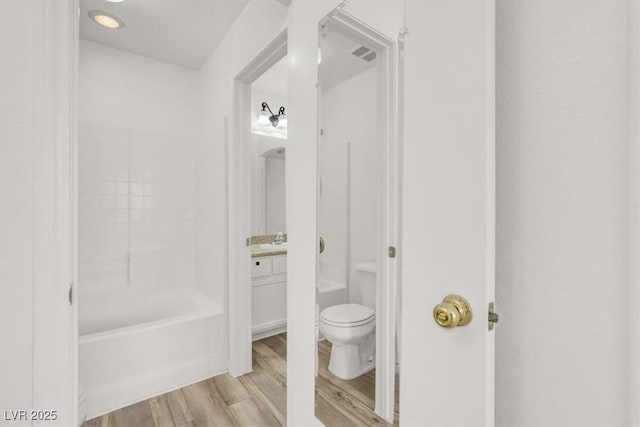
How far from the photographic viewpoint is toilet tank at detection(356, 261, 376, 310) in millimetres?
999

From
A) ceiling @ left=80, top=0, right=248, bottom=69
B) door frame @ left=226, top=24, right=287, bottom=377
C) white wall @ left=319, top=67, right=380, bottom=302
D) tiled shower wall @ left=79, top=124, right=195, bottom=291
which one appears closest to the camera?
white wall @ left=319, top=67, right=380, bottom=302

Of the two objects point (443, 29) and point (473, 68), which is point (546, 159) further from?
point (443, 29)

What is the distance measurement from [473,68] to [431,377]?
0.62 m

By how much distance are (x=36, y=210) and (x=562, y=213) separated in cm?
138

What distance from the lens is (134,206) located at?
271 centimetres

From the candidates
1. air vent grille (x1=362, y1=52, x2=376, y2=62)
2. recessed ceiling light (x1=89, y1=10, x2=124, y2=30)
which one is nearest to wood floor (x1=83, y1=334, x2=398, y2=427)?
air vent grille (x1=362, y1=52, x2=376, y2=62)

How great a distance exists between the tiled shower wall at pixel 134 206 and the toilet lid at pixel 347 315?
219cm

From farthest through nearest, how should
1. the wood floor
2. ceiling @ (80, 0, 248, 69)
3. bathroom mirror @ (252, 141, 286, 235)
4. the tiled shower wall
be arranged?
bathroom mirror @ (252, 141, 286, 235)
the tiled shower wall
ceiling @ (80, 0, 248, 69)
the wood floor

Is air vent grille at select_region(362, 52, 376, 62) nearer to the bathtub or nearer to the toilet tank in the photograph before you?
the toilet tank

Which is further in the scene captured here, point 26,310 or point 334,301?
point 334,301

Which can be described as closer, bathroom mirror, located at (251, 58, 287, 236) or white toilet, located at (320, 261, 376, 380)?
white toilet, located at (320, 261, 376, 380)

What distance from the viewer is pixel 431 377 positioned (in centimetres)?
61

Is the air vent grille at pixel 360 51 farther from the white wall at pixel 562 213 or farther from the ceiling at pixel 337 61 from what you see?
the white wall at pixel 562 213

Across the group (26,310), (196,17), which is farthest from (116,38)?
(26,310)
